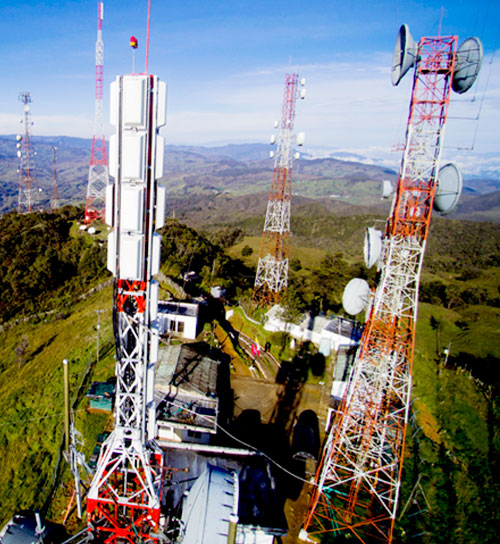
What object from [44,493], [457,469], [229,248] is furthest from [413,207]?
[229,248]

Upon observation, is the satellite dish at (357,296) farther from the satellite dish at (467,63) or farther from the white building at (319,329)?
the white building at (319,329)

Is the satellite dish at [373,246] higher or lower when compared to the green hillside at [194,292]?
higher

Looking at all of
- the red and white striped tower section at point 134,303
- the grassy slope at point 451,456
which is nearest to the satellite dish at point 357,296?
the red and white striped tower section at point 134,303

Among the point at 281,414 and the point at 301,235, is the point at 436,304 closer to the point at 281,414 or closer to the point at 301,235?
the point at 281,414

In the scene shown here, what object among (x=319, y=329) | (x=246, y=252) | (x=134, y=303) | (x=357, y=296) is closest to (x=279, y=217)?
(x=319, y=329)

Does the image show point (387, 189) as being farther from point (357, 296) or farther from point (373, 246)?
point (357, 296)

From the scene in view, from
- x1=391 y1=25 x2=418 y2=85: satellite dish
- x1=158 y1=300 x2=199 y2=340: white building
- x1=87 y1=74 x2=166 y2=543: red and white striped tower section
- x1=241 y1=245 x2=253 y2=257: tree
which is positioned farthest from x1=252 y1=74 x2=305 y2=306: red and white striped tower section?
x1=241 y1=245 x2=253 y2=257: tree
